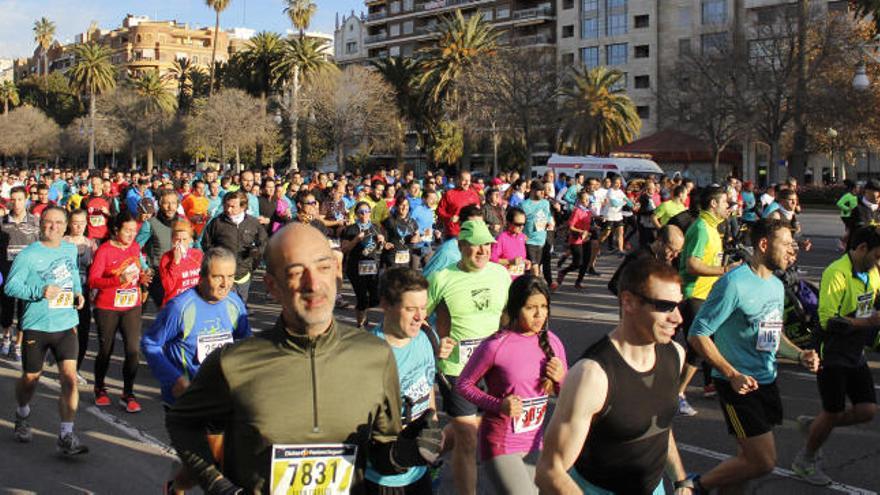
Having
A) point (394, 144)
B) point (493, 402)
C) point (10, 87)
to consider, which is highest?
point (10, 87)

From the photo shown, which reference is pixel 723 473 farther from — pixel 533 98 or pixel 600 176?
pixel 533 98

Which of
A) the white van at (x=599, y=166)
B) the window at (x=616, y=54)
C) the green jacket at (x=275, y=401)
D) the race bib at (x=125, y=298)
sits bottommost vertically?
the race bib at (x=125, y=298)

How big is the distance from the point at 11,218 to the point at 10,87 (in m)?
103

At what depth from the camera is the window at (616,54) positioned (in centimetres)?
6694

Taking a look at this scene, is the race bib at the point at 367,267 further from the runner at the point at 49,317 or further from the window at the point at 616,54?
the window at the point at 616,54

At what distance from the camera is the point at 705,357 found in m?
4.73

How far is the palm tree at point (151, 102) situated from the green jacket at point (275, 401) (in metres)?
73.4

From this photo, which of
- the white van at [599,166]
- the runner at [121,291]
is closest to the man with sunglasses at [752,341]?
the runner at [121,291]

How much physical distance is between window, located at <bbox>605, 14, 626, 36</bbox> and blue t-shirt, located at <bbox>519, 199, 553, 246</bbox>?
57.2 meters

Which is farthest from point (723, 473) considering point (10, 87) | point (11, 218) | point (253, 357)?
point (10, 87)

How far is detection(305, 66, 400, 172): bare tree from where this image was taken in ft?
191

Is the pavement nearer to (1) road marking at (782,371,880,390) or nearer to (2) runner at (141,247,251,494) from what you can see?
(1) road marking at (782,371,880,390)

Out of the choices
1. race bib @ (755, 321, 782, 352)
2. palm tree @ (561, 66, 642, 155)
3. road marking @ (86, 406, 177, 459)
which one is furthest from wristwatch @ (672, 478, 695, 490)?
palm tree @ (561, 66, 642, 155)

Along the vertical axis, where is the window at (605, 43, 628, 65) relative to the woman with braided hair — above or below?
above
